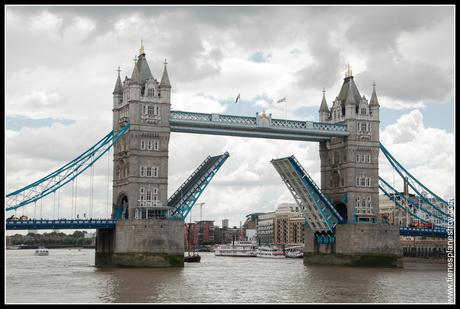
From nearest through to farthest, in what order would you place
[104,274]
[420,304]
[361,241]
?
1. [420,304]
2. [104,274]
3. [361,241]

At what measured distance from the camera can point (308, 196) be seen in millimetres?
76875

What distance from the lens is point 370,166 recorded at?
80812 mm

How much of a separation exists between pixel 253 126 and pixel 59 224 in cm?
2122

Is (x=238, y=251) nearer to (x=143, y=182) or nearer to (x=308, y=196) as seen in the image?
(x=308, y=196)

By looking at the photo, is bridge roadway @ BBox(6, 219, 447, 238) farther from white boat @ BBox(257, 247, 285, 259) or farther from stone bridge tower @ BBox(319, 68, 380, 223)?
white boat @ BBox(257, 247, 285, 259)

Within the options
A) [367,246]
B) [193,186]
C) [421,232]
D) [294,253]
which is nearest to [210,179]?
[193,186]

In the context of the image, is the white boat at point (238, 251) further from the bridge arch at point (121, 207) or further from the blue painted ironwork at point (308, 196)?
the bridge arch at point (121, 207)

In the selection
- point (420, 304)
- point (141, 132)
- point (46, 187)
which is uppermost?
point (141, 132)

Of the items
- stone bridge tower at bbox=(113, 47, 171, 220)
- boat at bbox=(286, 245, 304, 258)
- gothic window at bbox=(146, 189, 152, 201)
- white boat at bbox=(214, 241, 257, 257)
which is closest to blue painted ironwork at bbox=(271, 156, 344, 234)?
stone bridge tower at bbox=(113, 47, 171, 220)

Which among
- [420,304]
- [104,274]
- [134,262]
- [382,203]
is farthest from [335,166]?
[382,203]

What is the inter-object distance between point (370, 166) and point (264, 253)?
48327 millimetres

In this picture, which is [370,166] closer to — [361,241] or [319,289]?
[361,241]

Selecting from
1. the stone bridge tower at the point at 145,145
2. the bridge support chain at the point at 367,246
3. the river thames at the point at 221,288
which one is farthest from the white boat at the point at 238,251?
the river thames at the point at 221,288

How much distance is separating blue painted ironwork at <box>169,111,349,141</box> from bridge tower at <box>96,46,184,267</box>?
2286 millimetres
